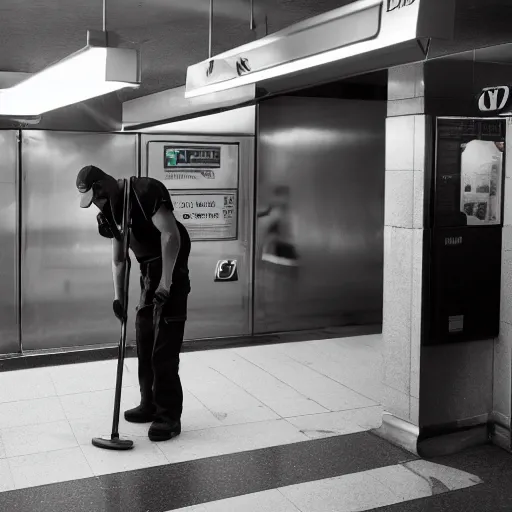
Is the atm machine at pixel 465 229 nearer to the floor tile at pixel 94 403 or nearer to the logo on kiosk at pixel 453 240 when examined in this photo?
the logo on kiosk at pixel 453 240

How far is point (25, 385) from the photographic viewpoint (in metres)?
5.74

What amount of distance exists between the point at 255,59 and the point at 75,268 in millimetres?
4255

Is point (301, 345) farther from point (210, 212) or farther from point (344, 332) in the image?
point (210, 212)

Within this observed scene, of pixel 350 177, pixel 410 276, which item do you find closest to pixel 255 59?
pixel 410 276

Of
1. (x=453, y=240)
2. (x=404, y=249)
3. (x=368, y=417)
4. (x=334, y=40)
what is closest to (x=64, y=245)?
(x=368, y=417)

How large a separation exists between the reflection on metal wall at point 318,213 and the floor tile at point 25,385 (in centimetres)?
238

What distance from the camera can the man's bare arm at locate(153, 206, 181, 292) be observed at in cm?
445

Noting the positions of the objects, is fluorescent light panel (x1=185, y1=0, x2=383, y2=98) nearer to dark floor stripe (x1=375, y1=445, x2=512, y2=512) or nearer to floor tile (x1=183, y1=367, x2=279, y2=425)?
dark floor stripe (x1=375, y1=445, x2=512, y2=512)

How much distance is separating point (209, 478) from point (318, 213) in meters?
4.22

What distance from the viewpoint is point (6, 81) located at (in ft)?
21.7

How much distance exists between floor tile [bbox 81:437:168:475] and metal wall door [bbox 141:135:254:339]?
2.95 meters

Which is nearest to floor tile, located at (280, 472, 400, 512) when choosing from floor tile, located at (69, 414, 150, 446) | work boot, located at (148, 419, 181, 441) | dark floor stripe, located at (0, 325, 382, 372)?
work boot, located at (148, 419, 181, 441)

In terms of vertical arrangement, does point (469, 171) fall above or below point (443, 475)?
above

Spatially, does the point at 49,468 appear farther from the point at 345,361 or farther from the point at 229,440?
the point at 345,361
